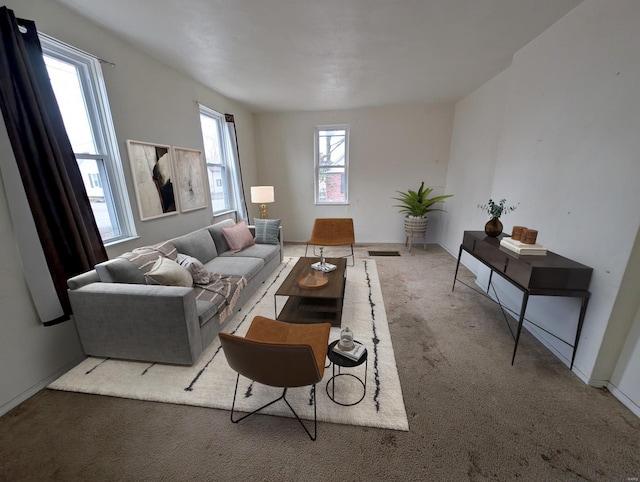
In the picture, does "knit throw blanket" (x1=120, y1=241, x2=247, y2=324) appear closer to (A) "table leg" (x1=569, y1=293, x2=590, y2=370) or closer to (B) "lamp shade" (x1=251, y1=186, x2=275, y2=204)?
(B) "lamp shade" (x1=251, y1=186, x2=275, y2=204)

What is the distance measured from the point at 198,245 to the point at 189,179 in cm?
95

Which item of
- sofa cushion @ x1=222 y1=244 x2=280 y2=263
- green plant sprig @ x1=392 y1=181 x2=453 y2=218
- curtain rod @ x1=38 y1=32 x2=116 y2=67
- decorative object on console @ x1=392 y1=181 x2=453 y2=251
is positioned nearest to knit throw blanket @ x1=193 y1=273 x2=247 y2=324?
sofa cushion @ x1=222 y1=244 x2=280 y2=263

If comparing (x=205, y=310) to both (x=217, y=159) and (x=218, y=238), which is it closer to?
(x=218, y=238)

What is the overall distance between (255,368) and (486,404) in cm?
148

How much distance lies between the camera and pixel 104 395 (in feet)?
5.43

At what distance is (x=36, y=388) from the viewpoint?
170 cm

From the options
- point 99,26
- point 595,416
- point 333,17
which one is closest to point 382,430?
point 595,416

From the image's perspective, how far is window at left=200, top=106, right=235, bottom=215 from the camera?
12.4 ft

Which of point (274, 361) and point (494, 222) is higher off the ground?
point (494, 222)

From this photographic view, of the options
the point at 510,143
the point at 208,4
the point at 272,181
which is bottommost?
the point at 272,181

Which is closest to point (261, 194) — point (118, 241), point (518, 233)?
point (118, 241)

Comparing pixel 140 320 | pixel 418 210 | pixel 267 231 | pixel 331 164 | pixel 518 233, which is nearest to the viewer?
pixel 140 320

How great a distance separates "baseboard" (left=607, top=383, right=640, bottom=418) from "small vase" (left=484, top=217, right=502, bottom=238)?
134 centimetres

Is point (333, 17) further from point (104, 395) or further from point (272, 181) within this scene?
point (272, 181)
